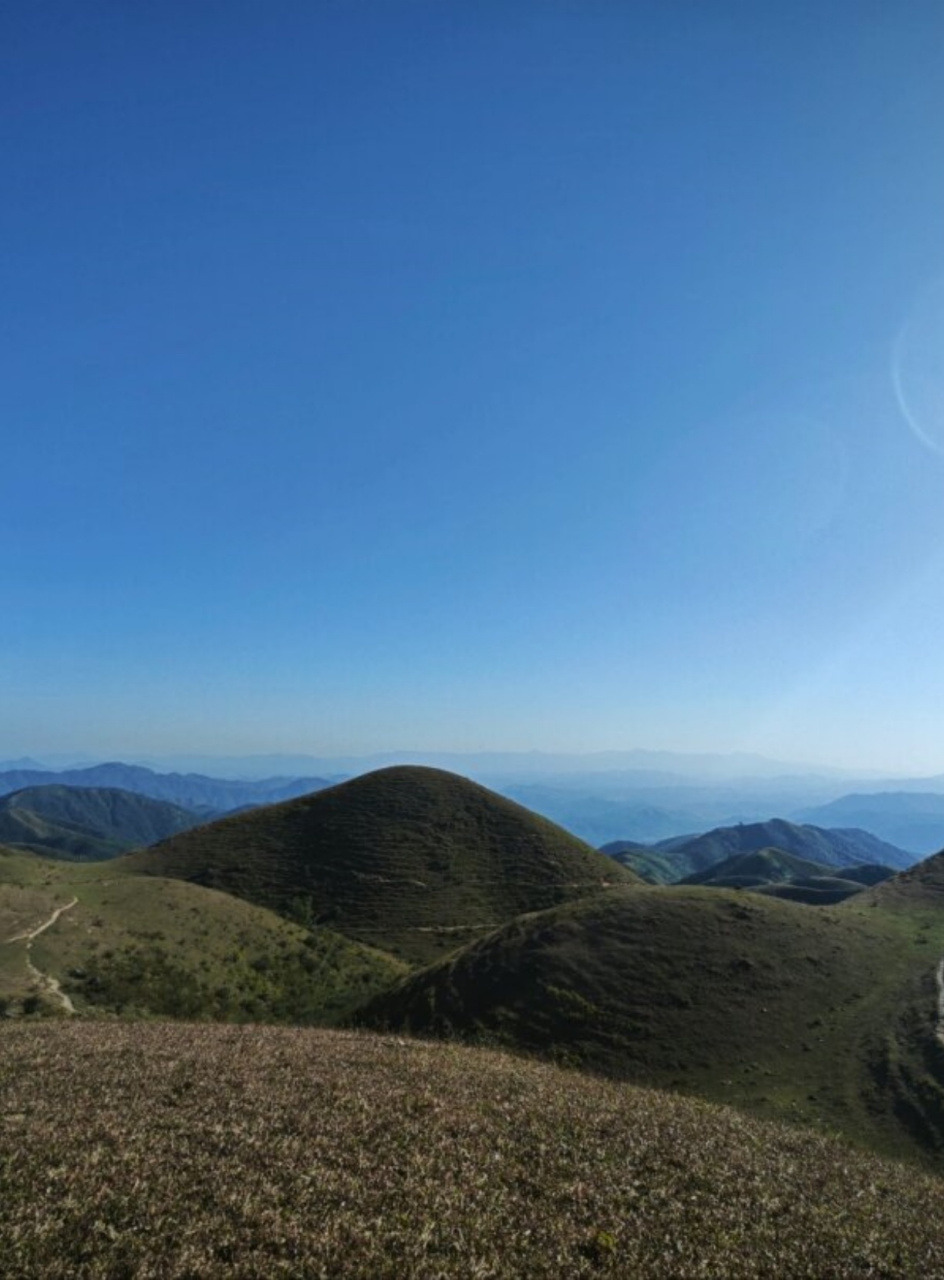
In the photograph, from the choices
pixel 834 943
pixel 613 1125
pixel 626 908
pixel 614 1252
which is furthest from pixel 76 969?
pixel 834 943

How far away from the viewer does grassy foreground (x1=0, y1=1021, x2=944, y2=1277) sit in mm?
10500

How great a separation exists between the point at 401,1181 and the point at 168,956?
51373 millimetres

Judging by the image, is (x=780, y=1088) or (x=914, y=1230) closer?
(x=914, y=1230)

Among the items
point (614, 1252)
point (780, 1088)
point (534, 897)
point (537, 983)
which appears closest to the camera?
point (614, 1252)

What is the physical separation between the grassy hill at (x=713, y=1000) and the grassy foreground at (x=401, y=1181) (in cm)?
1439

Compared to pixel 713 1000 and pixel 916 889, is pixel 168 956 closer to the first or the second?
pixel 713 1000

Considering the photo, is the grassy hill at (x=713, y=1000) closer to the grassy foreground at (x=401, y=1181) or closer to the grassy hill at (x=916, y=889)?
the grassy hill at (x=916, y=889)

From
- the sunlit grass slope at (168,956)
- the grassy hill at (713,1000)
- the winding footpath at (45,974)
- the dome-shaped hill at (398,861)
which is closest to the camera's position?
the grassy hill at (713,1000)

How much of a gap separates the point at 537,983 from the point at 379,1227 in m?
34.6

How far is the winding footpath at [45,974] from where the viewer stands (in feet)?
139

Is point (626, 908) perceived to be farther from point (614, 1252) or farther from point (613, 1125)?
point (614, 1252)

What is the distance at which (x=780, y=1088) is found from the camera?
3297 centimetres

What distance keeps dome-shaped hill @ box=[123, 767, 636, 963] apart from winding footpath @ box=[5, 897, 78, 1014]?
30.1 metres

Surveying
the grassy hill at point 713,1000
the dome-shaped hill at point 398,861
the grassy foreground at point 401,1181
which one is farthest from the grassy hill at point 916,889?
the grassy foreground at point 401,1181
